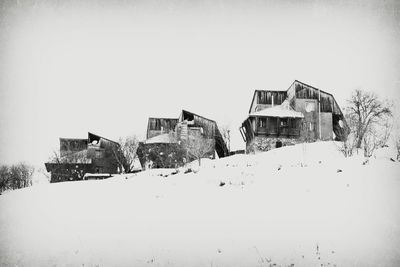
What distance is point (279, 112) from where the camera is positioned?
1513 inches

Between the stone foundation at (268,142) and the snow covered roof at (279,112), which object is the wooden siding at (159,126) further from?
the stone foundation at (268,142)

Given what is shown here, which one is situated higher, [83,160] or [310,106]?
[310,106]

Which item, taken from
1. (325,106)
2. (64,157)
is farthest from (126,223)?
(64,157)

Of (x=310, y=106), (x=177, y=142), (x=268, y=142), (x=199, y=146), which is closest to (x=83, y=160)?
(x=177, y=142)

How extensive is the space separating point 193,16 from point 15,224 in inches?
491

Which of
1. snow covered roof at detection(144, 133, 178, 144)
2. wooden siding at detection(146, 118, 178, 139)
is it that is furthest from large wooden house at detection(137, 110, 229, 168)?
wooden siding at detection(146, 118, 178, 139)

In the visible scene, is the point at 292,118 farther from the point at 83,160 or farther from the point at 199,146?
the point at 83,160

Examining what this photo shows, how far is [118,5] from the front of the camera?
1714 cm

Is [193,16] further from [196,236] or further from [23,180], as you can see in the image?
[23,180]

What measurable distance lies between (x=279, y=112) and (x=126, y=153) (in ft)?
66.4

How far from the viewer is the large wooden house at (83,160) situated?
43.2 metres

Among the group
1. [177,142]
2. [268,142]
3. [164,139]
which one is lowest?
[268,142]

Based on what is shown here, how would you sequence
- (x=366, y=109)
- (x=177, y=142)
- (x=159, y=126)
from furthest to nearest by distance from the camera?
(x=159, y=126)
(x=177, y=142)
(x=366, y=109)

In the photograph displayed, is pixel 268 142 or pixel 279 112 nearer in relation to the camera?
pixel 268 142
